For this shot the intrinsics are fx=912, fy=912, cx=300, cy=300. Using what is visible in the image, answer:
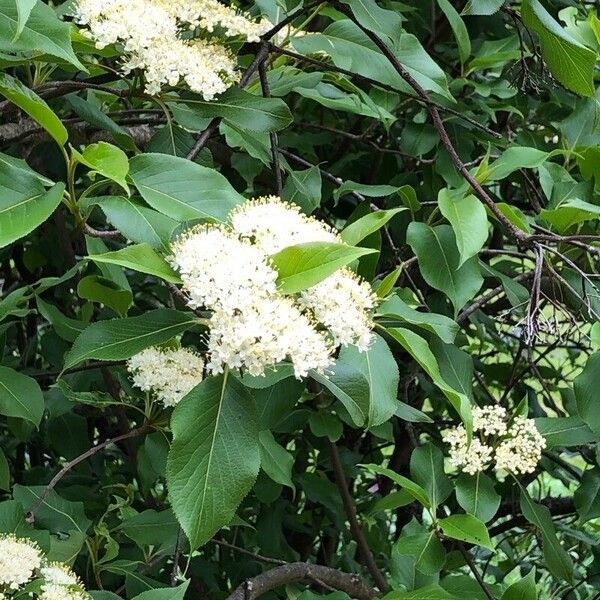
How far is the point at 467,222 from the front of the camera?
1.05 meters

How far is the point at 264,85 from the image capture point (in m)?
1.11

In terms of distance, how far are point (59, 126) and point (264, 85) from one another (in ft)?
1.09

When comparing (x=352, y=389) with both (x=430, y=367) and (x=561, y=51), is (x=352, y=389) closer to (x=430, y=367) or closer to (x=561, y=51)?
(x=430, y=367)

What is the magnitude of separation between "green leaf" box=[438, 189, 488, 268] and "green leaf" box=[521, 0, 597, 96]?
172mm

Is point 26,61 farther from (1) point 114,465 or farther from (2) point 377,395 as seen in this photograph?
(1) point 114,465

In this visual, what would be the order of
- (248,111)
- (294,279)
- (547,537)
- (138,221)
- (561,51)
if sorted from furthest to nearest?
(547,537) < (248,111) < (561,51) < (138,221) < (294,279)

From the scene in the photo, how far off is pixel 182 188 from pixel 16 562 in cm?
40

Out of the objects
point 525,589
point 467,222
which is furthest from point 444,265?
point 525,589

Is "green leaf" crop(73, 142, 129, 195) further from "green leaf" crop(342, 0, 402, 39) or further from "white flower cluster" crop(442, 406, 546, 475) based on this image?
"white flower cluster" crop(442, 406, 546, 475)

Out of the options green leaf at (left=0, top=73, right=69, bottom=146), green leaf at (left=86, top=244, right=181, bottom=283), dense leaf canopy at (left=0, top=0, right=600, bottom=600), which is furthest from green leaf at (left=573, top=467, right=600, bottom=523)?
green leaf at (left=0, top=73, right=69, bottom=146)

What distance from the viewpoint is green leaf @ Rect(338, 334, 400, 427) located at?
0.90 metres

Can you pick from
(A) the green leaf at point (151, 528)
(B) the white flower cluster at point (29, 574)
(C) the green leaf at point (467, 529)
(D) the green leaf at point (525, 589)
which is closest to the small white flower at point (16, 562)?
(B) the white flower cluster at point (29, 574)

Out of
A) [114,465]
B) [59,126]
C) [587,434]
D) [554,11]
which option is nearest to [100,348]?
[59,126]

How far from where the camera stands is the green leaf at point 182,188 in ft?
2.80
